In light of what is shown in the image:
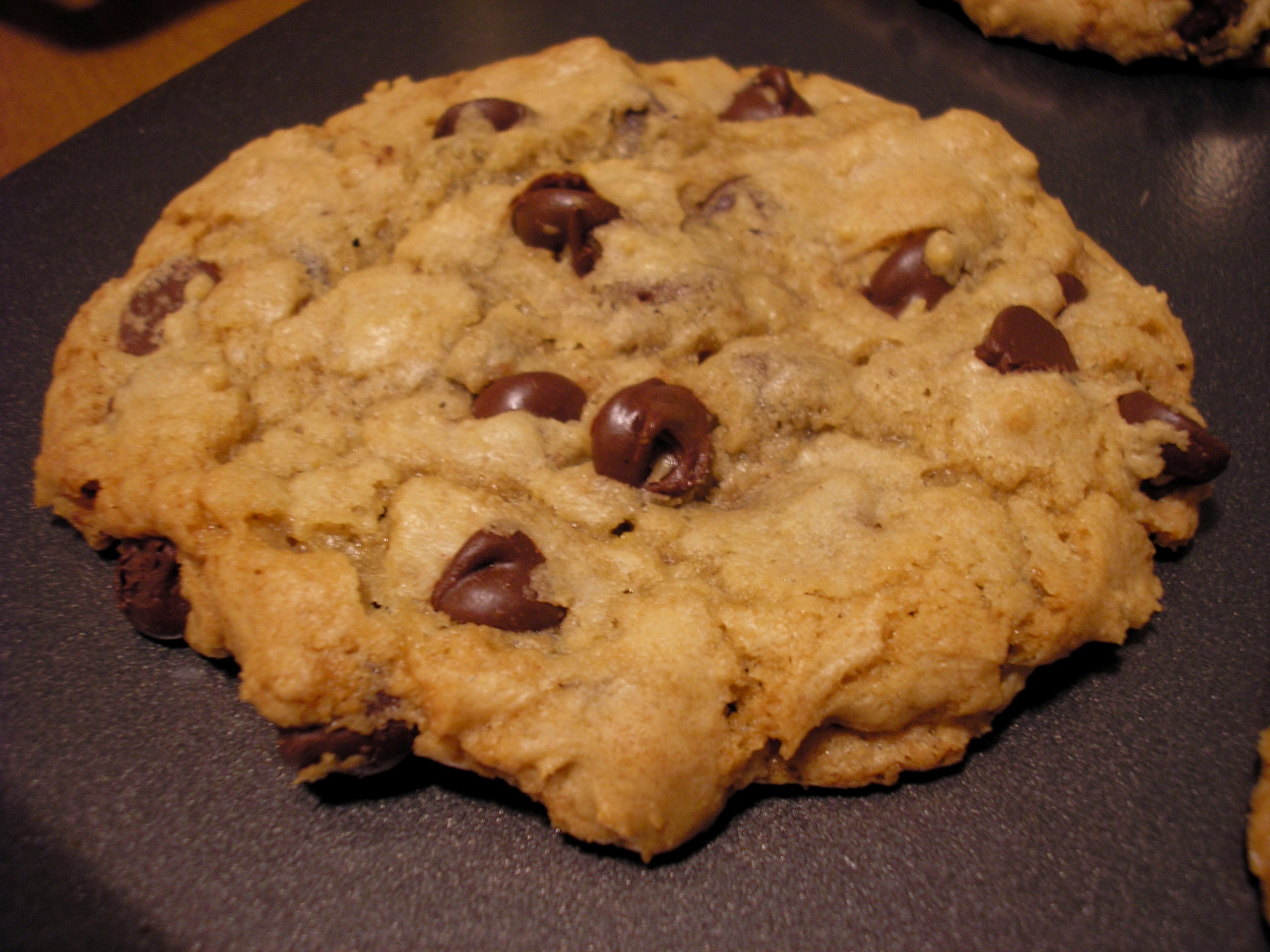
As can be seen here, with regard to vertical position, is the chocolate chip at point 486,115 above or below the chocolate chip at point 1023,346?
above

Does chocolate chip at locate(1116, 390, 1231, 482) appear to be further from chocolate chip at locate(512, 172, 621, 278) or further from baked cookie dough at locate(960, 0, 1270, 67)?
baked cookie dough at locate(960, 0, 1270, 67)

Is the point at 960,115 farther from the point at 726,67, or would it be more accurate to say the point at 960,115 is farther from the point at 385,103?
the point at 385,103

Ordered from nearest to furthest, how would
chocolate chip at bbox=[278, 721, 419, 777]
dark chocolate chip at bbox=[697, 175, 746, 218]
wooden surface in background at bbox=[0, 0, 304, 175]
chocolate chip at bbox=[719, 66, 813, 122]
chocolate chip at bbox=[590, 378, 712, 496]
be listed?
chocolate chip at bbox=[278, 721, 419, 777], chocolate chip at bbox=[590, 378, 712, 496], dark chocolate chip at bbox=[697, 175, 746, 218], chocolate chip at bbox=[719, 66, 813, 122], wooden surface in background at bbox=[0, 0, 304, 175]

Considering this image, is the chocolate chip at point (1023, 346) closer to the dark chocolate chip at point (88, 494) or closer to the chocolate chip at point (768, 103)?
the chocolate chip at point (768, 103)

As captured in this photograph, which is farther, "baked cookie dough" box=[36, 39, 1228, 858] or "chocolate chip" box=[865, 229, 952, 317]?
"chocolate chip" box=[865, 229, 952, 317]

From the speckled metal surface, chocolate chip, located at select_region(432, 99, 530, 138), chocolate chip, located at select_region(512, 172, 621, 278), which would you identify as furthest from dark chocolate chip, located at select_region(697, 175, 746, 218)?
the speckled metal surface

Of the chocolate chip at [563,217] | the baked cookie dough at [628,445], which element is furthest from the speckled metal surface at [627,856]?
the chocolate chip at [563,217]

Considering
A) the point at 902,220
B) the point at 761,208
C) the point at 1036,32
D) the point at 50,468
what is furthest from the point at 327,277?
the point at 1036,32
